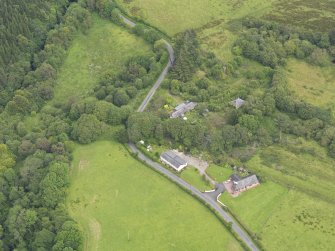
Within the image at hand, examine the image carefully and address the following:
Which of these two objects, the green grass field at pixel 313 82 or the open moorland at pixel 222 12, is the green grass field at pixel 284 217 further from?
the open moorland at pixel 222 12

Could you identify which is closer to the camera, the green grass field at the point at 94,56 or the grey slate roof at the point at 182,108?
the grey slate roof at the point at 182,108

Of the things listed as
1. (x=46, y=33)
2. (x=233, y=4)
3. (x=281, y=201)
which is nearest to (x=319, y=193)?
(x=281, y=201)

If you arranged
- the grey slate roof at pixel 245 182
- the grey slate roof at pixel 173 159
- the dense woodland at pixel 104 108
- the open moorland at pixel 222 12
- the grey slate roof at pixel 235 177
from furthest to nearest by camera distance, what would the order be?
1. the open moorland at pixel 222 12
2. the grey slate roof at pixel 173 159
3. the grey slate roof at pixel 235 177
4. the grey slate roof at pixel 245 182
5. the dense woodland at pixel 104 108

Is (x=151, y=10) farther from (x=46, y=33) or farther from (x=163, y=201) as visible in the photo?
(x=163, y=201)

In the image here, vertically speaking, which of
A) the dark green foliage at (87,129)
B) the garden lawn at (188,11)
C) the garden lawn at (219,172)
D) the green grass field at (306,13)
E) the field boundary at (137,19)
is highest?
the green grass field at (306,13)

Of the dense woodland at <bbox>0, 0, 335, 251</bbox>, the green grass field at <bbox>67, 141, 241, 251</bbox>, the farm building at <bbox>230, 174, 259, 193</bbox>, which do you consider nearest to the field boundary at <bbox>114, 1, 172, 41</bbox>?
the dense woodland at <bbox>0, 0, 335, 251</bbox>

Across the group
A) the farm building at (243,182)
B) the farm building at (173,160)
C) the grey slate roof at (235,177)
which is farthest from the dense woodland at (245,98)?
the farm building at (243,182)

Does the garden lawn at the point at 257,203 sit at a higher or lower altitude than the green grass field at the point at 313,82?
lower

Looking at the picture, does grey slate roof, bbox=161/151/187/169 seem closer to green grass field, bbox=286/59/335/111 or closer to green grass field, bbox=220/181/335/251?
green grass field, bbox=220/181/335/251

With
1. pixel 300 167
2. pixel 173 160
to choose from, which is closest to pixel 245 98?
pixel 300 167
